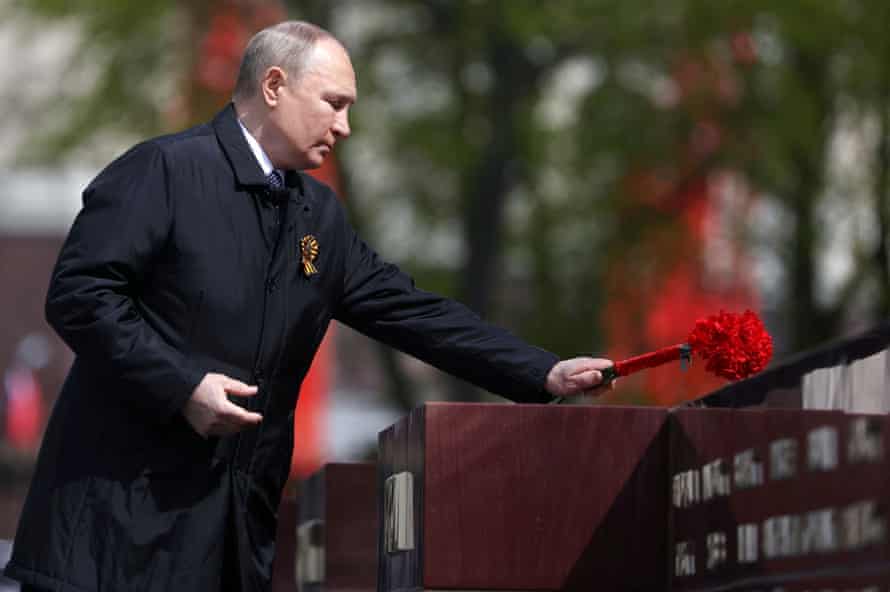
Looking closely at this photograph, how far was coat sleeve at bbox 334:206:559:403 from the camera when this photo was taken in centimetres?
541

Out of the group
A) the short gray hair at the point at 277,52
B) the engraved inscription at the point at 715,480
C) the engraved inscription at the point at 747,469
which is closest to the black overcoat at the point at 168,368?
the short gray hair at the point at 277,52

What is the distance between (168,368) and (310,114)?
0.72m

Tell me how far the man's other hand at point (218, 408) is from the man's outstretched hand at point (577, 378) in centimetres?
89

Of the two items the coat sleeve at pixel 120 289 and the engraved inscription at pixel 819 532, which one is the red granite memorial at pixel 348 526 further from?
the engraved inscription at pixel 819 532

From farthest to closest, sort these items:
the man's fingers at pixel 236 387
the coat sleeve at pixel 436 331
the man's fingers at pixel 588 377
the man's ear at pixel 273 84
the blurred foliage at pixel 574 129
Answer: the blurred foliage at pixel 574 129 < the coat sleeve at pixel 436 331 < the man's fingers at pixel 588 377 < the man's ear at pixel 273 84 < the man's fingers at pixel 236 387

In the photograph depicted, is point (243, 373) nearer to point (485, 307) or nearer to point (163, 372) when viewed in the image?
point (163, 372)

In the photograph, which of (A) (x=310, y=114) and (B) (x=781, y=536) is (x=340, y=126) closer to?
(A) (x=310, y=114)

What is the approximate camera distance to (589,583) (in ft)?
15.3

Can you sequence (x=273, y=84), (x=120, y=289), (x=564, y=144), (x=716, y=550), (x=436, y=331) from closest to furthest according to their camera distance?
1. (x=716, y=550)
2. (x=120, y=289)
3. (x=273, y=84)
4. (x=436, y=331)
5. (x=564, y=144)

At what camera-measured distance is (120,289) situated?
4789mm

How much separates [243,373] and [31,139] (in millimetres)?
17050

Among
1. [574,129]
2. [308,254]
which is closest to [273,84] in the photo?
[308,254]

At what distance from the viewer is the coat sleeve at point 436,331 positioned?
17.7ft

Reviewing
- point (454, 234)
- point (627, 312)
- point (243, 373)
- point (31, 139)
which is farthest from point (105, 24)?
point (243, 373)
